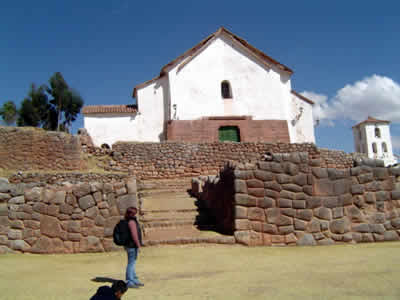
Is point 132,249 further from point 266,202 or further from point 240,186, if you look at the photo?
point 266,202

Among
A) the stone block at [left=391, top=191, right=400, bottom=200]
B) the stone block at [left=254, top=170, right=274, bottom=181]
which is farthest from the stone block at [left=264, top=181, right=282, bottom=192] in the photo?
the stone block at [left=391, top=191, right=400, bottom=200]

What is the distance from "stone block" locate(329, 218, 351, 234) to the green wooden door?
49.3 ft

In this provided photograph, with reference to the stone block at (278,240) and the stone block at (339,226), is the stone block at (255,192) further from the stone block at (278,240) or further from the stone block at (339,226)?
the stone block at (339,226)

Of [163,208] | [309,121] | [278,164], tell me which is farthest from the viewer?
[309,121]

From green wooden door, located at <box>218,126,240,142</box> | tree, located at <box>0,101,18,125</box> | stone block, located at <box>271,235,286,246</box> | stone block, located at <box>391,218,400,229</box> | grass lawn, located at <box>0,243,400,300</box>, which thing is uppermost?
tree, located at <box>0,101,18,125</box>

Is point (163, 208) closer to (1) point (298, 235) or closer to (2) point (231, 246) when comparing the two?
(2) point (231, 246)

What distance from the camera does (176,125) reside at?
22047mm

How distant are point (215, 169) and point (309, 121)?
11202 millimetres

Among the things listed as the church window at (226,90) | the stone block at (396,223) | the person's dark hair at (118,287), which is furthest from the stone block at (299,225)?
the church window at (226,90)

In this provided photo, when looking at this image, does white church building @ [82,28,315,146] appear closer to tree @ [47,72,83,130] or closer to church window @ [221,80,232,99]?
church window @ [221,80,232,99]

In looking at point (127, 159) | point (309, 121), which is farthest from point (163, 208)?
point (309, 121)

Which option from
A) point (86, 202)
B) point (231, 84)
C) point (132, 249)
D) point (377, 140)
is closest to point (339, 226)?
point (132, 249)

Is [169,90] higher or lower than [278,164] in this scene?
higher

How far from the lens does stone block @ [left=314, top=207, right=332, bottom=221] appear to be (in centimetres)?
771
